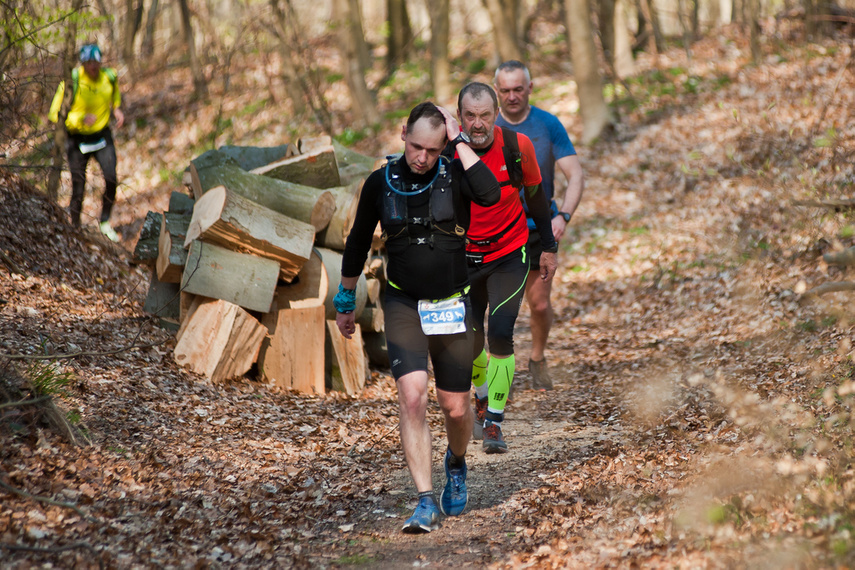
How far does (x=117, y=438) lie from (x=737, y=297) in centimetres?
640

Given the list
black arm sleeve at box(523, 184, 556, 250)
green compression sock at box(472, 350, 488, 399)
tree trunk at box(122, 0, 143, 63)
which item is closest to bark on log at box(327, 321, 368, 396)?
green compression sock at box(472, 350, 488, 399)

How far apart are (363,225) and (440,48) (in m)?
14.8

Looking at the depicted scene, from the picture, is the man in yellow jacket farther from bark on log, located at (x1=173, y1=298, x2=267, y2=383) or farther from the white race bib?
bark on log, located at (x1=173, y1=298, x2=267, y2=383)

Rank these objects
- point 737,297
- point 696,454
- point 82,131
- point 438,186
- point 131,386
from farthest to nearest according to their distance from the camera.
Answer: point 82,131, point 737,297, point 131,386, point 696,454, point 438,186

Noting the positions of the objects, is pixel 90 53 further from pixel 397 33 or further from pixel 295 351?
pixel 397 33

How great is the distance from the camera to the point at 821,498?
135 inches

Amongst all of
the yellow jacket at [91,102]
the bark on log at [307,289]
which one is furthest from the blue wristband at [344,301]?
the yellow jacket at [91,102]

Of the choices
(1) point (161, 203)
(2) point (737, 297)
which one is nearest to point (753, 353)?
(2) point (737, 297)

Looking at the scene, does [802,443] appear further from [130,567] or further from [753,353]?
[130,567]

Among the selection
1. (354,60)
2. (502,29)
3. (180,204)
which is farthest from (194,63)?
(180,204)

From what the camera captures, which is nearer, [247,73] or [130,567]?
[130,567]

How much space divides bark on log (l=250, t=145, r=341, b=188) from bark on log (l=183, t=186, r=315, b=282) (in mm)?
876

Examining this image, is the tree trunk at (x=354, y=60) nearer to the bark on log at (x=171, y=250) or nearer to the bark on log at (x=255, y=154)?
the bark on log at (x=255, y=154)

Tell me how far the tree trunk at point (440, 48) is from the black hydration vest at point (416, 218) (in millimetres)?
14482
